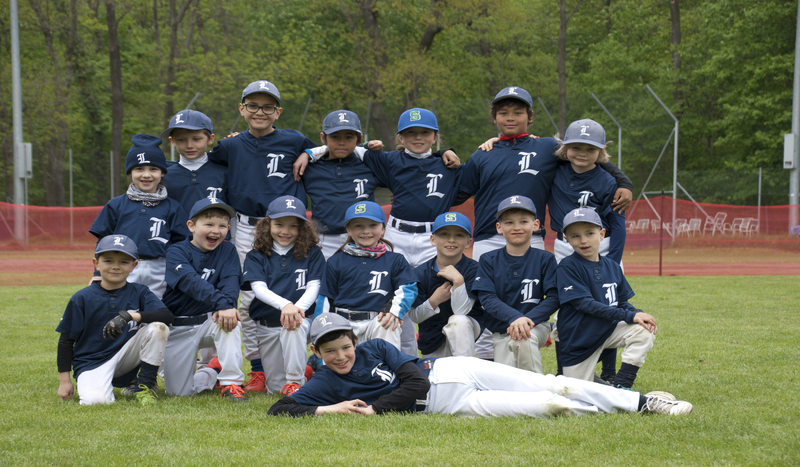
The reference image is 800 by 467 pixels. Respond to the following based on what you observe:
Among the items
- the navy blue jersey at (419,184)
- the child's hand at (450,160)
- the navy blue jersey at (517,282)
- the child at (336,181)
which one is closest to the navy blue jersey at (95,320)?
the child at (336,181)

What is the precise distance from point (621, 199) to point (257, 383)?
3.14 metres

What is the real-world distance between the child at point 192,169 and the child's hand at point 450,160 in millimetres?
1884

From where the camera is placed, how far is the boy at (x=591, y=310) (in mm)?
5188

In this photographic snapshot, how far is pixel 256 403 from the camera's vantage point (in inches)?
211

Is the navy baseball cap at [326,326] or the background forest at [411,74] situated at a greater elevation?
the background forest at [411,74]

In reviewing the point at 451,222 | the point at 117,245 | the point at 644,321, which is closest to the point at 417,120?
the point at 451,222

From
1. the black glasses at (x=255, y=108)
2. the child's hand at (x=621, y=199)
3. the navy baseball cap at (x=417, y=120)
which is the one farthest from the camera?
the black glasses at (x=255, y=108)

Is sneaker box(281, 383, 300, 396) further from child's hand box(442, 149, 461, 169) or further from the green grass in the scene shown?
child's hand box(442, 149, 461, 169)

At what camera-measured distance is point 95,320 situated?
542 centimetres

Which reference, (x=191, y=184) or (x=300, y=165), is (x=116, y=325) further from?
(x=300, y=165)

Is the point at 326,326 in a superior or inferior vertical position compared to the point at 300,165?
inferior

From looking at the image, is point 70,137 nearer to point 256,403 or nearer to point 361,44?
point 361,44

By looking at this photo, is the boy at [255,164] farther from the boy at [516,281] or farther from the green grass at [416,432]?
the boy at [516,281]

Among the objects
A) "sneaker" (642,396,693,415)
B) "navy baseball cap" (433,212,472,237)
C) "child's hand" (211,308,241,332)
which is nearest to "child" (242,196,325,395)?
"child's hand" (211,308,241,332)
